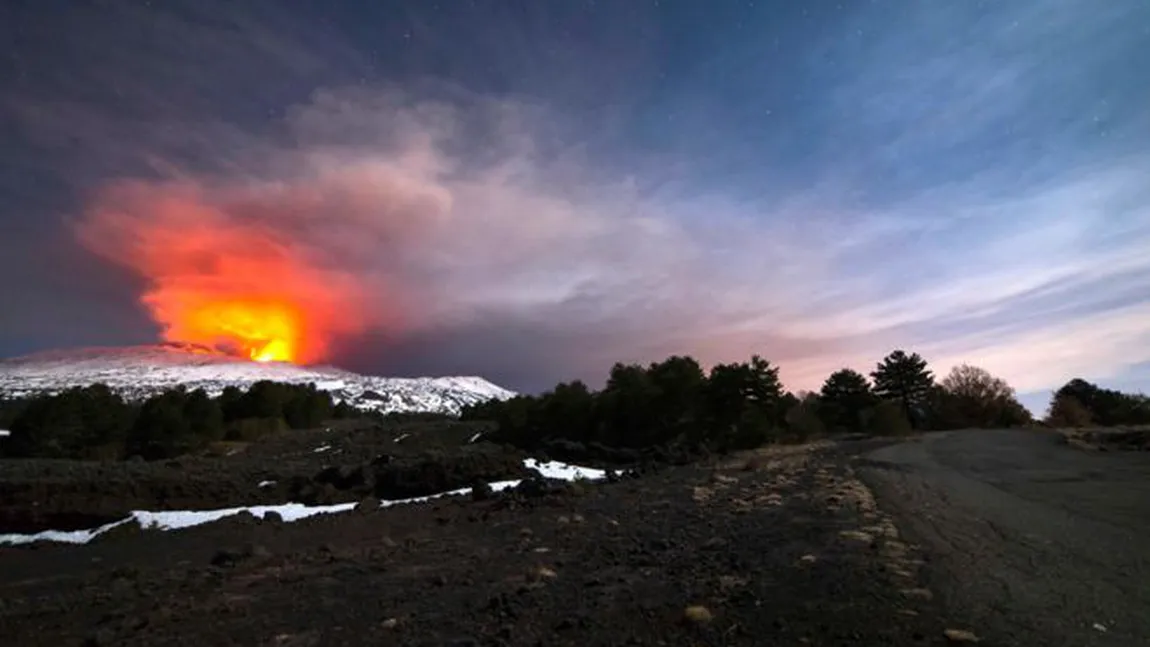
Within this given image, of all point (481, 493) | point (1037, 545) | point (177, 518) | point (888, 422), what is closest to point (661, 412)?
point (888, 422)

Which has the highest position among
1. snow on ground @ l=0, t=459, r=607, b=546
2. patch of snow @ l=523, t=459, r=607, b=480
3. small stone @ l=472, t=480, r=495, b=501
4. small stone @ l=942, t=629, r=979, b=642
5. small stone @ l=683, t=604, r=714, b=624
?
patch of snow @ l=523, t=459, r=607, b=480

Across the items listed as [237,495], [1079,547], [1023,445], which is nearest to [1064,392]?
[1023,445]

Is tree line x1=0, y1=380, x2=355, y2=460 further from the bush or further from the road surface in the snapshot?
the bush

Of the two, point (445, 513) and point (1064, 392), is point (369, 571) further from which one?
point (1064, 392)

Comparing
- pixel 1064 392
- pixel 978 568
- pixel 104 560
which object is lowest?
pixel 104 560

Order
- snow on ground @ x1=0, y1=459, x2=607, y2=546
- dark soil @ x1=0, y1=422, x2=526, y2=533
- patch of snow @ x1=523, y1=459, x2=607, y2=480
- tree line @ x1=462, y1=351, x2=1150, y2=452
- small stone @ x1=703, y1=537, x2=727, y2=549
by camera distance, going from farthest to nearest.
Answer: tree line @ x1=462, y1=351, x2=1150, y2=452, patch of snow @ x1=523, y1=459, x2=607, y2=480, dark soil @ x1=0, y1=422, x2=526, y2=533, snow on ground @ x1=0, y1=459, x2=607, y2=546, small stone @ x1=703, y1=537, x2=727, y2=549

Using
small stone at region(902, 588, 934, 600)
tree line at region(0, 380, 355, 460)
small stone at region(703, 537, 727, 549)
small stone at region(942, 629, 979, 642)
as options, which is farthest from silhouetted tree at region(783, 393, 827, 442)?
tree line at region(0, 380, 355, 460)

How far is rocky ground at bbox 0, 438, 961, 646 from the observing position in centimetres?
632

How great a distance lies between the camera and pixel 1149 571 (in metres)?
7.45

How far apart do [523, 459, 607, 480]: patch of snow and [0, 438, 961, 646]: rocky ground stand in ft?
39.8

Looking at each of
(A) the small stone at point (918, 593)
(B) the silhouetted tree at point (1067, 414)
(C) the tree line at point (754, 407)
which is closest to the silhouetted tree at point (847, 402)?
(C) the tree line at point (754, 407)

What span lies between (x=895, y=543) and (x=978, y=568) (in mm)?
1671

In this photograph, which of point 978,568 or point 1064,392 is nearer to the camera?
point 978,568

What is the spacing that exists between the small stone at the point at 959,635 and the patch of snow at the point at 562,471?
23.6 m
